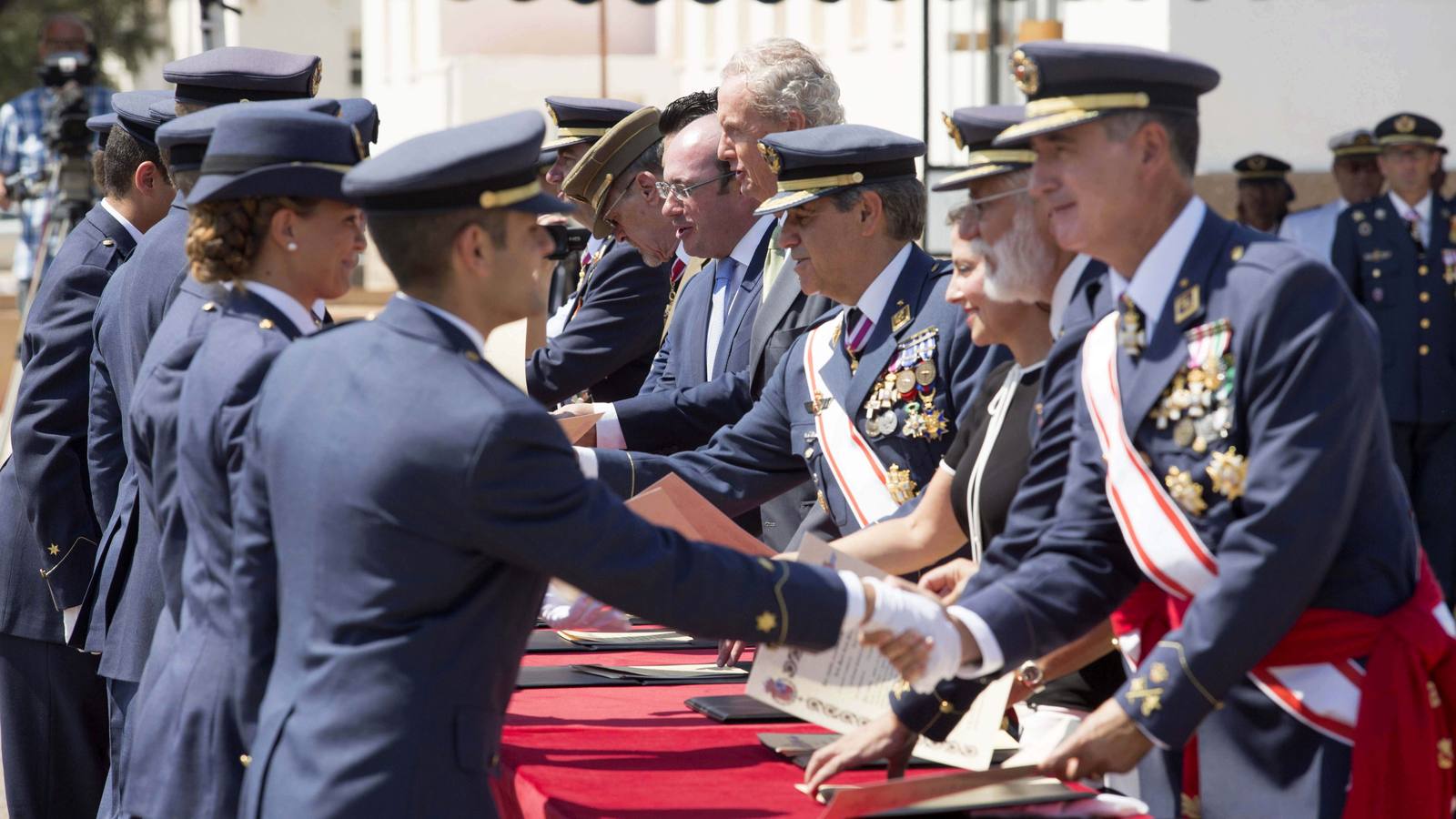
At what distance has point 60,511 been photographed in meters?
4.17

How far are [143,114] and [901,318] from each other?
5.80 feet

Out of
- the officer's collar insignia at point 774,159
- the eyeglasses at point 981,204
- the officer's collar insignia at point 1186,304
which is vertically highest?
the officer's collar insignia at point 774,159

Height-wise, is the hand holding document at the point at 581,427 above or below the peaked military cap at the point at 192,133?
below

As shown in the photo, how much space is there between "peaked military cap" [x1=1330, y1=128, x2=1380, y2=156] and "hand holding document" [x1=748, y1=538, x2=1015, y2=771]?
240 inches

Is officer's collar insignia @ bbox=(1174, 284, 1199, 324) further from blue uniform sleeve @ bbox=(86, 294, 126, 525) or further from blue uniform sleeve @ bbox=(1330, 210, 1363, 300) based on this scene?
blue uniform sleeve @ bbox=(1330, 210, 1363, 300)

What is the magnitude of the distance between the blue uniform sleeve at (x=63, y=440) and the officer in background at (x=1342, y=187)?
5290 millimetres

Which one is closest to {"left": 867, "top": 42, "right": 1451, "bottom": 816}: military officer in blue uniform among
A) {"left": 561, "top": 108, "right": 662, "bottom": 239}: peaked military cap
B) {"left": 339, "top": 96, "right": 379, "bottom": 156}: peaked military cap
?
{"left": 339, "top": 96, "right": 379, "bottom": 156}: peaked military cap

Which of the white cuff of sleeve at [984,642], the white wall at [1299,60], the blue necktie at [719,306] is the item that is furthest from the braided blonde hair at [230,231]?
the white wall at [1299,60]

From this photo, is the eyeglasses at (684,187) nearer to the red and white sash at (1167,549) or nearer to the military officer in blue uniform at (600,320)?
the military officer in blue uniform at (600,320)

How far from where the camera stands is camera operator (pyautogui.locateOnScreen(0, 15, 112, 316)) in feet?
34.4

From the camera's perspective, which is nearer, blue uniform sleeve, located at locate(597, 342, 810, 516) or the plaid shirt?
blue uniform sleeve, located at locate(597, 342, 810, 516)

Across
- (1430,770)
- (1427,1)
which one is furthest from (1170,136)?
(1427,1)

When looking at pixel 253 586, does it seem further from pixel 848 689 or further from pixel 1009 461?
pixel 1009 461

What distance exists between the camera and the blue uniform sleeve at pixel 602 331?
5.15 m
